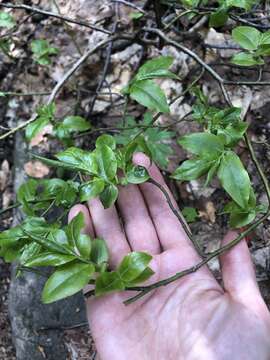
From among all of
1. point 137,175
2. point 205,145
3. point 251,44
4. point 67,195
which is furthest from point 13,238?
A: point 251,44

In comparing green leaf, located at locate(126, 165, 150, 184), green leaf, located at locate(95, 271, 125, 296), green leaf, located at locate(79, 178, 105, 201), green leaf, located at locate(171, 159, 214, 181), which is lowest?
green leaf, located at locate(95, 271, 125, 296)

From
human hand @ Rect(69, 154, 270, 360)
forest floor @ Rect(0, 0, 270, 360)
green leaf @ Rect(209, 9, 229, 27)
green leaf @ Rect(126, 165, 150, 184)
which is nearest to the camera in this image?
human hand @ Rect(69, 154, 270, 360)

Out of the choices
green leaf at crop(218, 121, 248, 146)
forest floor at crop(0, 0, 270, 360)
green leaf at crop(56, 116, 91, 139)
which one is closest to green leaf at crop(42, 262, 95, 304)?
green leaf at crop(218, 121, 248, 146)

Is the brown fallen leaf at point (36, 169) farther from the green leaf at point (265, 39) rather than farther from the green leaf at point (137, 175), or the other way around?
the green leaf at point (265, 39)

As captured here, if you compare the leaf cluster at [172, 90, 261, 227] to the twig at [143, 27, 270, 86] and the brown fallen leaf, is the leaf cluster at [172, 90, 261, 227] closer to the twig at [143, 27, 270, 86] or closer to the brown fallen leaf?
the twig at [143, 27, 270, 86]

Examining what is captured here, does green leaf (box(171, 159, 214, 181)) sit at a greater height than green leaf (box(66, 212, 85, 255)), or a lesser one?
greater

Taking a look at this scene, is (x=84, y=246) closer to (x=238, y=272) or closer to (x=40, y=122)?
(x=238, y=272)
